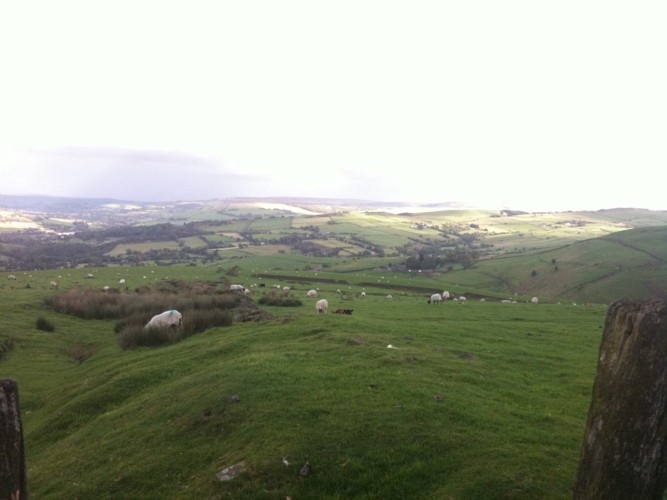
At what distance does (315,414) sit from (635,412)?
28.3ft

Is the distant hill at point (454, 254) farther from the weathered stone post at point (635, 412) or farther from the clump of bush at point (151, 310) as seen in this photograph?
the weathered stone post at point (635, 412)

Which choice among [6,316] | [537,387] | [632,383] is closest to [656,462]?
[632,383]

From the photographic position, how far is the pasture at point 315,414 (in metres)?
10.1

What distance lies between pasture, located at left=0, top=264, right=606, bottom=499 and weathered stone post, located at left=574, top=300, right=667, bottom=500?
252cm

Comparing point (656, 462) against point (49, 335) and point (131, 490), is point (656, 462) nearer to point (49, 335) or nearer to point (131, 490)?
point (131, 490)

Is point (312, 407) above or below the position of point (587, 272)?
above

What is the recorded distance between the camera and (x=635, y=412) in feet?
21.6

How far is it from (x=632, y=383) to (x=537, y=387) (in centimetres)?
1102

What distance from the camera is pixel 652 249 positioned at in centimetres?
9975

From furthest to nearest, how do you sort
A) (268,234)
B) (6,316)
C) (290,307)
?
(268,234), (290,307), (6,316)

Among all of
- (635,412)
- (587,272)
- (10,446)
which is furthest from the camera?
(587,272)

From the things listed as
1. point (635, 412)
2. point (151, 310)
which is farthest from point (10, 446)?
point (151, 310)

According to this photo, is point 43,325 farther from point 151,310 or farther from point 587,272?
point 587,272

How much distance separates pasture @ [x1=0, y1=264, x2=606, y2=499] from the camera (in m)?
10.1
